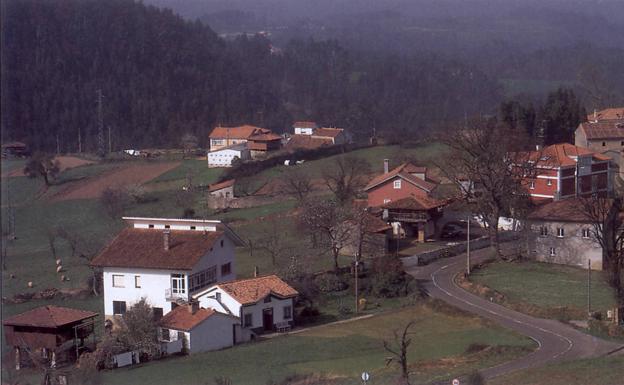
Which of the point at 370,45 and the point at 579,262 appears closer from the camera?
the point at 579,262

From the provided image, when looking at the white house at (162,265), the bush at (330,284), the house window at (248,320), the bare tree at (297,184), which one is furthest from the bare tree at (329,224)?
the bare tree at (297,184)

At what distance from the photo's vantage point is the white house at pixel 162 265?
14.4m

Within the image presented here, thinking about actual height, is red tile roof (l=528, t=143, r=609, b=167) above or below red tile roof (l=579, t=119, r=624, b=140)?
below

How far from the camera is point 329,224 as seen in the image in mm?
17125

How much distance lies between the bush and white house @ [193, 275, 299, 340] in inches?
51.5

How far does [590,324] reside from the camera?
1263cm

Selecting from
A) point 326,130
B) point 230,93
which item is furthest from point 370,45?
point 326,130

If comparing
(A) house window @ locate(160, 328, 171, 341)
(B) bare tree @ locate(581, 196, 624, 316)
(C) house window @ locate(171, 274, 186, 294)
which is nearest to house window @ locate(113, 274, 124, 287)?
(C) house window @ locate(171, 274, 186, 294)

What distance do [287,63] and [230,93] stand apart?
14.9 meters

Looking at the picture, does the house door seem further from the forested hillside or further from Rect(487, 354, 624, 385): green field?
Rect(487, 354, 624, 385): green field

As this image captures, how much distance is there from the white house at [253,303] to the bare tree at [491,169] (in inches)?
192

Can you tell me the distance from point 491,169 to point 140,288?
709 centimetres

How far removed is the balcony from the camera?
563 inches

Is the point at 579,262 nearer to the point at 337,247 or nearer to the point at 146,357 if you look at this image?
the point at 337,247
